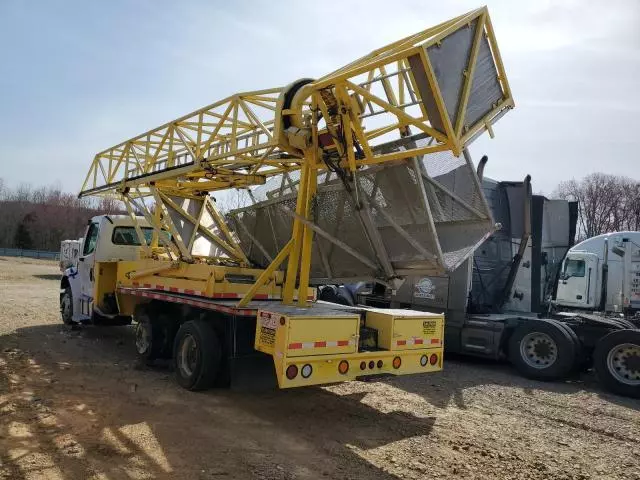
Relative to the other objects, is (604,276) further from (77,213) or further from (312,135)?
(77,213)

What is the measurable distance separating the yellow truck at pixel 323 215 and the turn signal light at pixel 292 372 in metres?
0.01

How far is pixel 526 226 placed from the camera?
1050 cm

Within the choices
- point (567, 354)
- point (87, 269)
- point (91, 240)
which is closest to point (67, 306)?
point (87, 269)

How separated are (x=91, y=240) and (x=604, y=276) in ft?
39.4

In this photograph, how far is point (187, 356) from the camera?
286 inches

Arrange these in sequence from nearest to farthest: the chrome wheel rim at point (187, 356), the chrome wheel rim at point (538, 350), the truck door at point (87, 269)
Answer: the chrome wheel rim at point (187, 356), the chrome wheel rim at point (538, 350), the truck door at point (87, 269)

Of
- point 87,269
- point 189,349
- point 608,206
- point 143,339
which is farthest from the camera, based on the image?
point 608,206

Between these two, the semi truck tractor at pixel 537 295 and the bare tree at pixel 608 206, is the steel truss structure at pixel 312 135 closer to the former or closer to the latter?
the semi truck tractor at pixel 537 295

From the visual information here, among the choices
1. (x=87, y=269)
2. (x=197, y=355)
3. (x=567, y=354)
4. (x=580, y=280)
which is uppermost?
(x=580, y=280)

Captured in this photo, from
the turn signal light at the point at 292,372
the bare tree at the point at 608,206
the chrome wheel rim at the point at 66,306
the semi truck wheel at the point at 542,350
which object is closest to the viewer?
the turn signal light at the point at 292,372

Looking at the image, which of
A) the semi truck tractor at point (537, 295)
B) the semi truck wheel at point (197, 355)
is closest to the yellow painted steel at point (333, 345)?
the semi truck tractor at point (537, 295)

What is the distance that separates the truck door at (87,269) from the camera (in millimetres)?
11023

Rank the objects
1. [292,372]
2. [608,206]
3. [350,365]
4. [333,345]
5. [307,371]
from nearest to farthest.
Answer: [292,372] → [307,371] → [333,345] → [350,365] → [608,206]

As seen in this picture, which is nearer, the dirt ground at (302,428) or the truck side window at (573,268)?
the dirt ground at (302,428)
